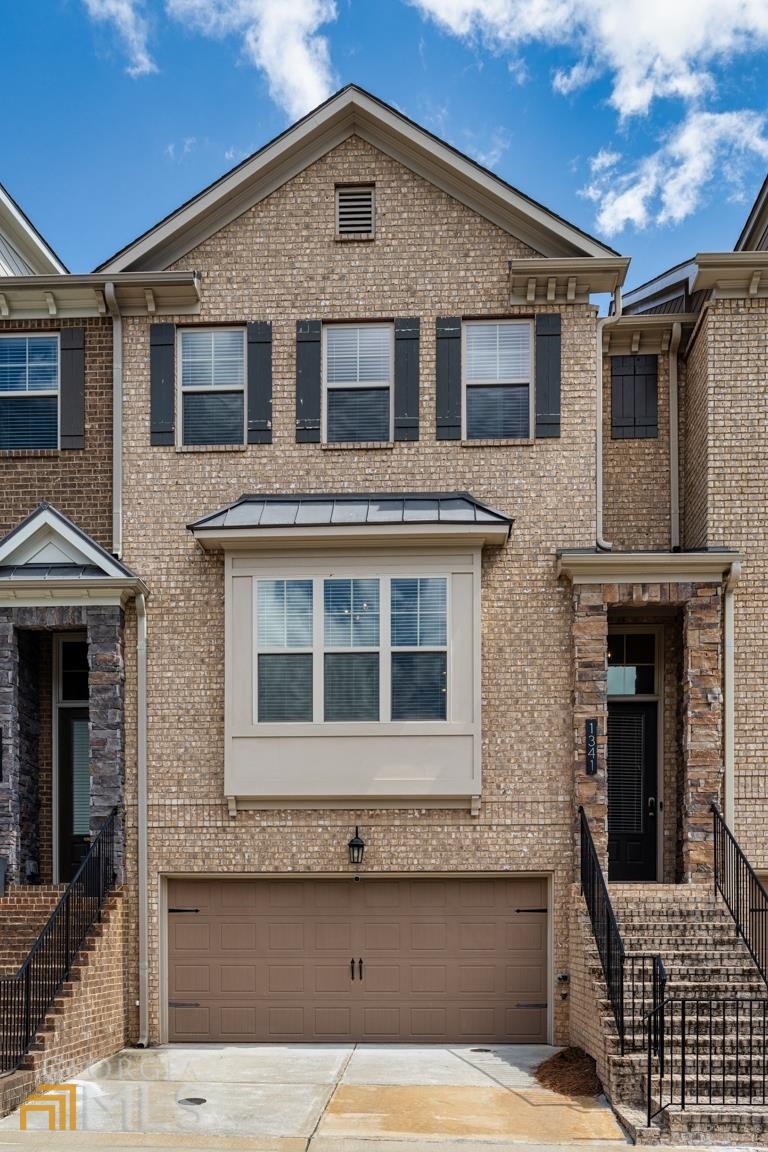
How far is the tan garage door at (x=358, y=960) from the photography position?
1152cm

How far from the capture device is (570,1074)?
9.80 meters

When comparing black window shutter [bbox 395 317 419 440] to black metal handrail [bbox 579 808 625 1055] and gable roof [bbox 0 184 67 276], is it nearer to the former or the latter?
black metal handrail [bbox 579 808 625 1055]

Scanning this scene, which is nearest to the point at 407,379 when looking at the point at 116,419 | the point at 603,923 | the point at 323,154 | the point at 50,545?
the point at 323,154

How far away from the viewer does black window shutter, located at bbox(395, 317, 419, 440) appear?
1201 cm

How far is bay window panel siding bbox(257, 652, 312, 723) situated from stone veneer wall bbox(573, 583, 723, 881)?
293cm

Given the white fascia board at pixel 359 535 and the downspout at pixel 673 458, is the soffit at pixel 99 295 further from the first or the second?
the downspout at pixel 673 458

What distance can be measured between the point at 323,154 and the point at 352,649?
5.70 meters

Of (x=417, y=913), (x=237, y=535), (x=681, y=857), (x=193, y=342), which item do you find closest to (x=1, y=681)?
(x=237, y=535)

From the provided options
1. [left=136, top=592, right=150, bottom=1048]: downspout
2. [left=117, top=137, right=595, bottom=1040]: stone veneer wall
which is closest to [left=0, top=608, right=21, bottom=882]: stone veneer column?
[left=136, top=592, right=150, bottom=1048]: downspout

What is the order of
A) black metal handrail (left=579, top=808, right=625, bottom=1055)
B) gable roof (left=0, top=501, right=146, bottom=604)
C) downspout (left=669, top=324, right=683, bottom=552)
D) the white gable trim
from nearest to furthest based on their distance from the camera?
black metal handrail (left=579, top=808, right=625, bottom=1055) < gable roof (left=0, top=501, right=146, bottom=604) < the white gable trim < downspout (left=669, top=324, right=683, bottom=552)

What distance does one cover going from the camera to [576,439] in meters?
11.9

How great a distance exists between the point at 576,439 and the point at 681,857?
475 centimetres

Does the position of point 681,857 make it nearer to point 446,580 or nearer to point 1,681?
point 446,580

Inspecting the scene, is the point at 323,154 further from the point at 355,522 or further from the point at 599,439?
the point at 599,439
